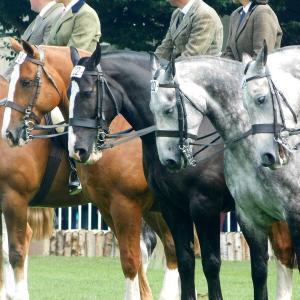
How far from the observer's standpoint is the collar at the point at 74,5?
14578mm

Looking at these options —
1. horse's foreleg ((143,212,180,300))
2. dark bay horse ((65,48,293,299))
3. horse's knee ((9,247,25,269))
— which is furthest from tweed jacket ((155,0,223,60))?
horse's knee ((9,247,25,269))

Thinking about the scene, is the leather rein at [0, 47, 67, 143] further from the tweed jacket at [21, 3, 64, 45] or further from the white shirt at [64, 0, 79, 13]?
the tweed jacket at [21, 3, 64, 45]

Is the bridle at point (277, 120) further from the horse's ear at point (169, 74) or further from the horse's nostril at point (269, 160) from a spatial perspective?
the horse's ear at point (169, 74)

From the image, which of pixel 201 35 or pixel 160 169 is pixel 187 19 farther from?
pixel 160 169

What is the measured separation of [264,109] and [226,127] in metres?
0.83

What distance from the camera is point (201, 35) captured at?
1334 centimetres

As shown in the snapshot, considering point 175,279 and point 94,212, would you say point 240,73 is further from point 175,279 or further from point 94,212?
point 94,212

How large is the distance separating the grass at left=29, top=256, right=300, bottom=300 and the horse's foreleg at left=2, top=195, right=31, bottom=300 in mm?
1530

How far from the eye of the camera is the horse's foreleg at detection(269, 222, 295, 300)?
43.6 ft

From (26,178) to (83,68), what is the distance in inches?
83.4

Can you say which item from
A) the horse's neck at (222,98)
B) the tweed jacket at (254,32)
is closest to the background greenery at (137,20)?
the tweed jacket at (254,32)

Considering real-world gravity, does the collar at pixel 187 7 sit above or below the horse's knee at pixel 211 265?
above

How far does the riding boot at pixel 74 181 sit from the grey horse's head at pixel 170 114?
270cm

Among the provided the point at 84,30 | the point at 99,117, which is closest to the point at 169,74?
the point at 99,117
